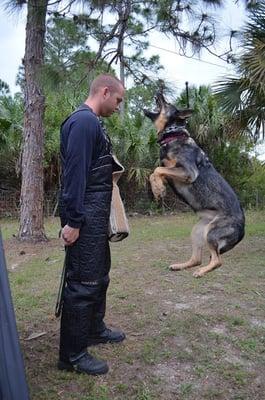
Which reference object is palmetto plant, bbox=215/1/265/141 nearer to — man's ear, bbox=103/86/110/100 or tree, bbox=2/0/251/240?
tree, bbox=2/0/251/240

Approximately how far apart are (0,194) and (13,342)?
12208 mm

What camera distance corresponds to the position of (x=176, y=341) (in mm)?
4113

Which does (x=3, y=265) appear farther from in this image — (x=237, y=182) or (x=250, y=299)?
(x=237, y=182)

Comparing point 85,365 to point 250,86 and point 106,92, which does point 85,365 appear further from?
point 250,86

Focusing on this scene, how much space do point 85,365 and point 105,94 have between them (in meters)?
1.97

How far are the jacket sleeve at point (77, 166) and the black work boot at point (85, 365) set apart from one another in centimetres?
105

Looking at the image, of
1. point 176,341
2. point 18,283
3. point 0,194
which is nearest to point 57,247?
point 18,283

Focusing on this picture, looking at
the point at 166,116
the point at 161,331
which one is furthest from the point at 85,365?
the point at 166,116

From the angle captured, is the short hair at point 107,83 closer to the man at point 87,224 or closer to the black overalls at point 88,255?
the man at point 87,224

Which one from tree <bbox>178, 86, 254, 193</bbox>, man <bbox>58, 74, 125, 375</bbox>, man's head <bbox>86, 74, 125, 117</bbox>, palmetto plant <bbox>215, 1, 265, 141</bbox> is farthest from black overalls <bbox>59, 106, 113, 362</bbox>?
tree <bbox>178, 86, 254, 193</bbox>

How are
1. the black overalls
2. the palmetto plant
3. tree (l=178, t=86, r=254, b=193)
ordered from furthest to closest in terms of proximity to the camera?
1. tree (l=178, t=86, r=254, b=193)
2. the palmetto plant
3. the black overalls

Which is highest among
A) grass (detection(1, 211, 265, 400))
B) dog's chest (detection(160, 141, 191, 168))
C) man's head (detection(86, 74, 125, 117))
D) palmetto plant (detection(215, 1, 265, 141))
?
palmetto plant (detection(215, 1, 265, 141))

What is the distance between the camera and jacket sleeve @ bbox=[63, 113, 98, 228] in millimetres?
3070

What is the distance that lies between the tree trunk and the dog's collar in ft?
16.6
